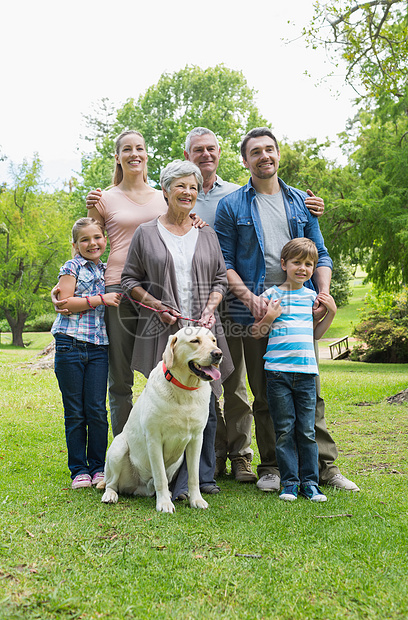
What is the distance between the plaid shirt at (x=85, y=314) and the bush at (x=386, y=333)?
1547 centimetres

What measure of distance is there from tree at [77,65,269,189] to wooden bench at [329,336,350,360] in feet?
36.1

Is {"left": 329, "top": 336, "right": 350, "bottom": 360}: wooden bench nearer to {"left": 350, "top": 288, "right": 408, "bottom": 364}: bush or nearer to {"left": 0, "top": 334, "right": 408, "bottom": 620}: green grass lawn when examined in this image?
{"left": 350, "top": 288, "right": 408, "bottom": 364}: bush

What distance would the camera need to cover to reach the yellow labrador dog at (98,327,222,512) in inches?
141

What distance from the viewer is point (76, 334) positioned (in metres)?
4.24

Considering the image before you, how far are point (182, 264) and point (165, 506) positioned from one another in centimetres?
175

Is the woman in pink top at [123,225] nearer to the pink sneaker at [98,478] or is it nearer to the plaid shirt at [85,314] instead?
the plaid shirt at [85,314]

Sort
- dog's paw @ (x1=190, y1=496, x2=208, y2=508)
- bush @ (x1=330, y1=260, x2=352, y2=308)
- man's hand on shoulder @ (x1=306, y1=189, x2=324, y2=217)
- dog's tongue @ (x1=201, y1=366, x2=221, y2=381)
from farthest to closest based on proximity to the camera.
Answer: bush @ (x1=330, y1=260, x2=352, y2=308) < man's hand on shoulder @ (x1=306, y1=189, x2=324, y2=217) < dog's paw @ (x1=190, y1=496, x2=208, y2=508) < dog's tongue @ (x1=201, y1=366, x2=221, y2=381)

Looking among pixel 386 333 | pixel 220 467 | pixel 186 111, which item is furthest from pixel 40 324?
pixel 220 467

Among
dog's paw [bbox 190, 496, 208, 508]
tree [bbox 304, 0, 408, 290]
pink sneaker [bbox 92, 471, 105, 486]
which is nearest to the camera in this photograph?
dog's paw [bbox 190, 496, 208, 508]

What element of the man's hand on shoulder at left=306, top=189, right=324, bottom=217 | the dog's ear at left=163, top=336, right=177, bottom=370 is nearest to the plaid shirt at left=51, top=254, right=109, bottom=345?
the dog's ear at left=163, top=336, right=177, bottom=370

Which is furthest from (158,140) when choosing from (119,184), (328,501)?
(328,501)

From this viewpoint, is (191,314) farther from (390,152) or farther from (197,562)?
(390,152)

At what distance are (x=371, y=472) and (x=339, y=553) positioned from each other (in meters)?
2.14

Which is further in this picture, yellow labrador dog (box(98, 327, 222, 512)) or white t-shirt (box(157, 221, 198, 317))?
white t-shirt (box(157, 221, 198, 317))
